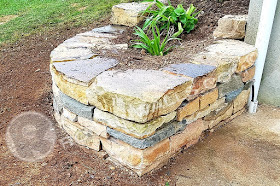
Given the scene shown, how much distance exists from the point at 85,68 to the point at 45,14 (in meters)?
4.46

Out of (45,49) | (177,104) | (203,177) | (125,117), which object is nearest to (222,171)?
(203,177)

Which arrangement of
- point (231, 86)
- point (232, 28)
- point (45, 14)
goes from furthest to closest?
point (45, 14), point (232, 28), point (231, 86)

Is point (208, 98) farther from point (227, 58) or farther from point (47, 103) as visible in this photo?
point (47, 103)

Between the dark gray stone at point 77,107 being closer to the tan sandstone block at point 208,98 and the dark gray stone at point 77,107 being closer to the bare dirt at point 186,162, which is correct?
the bare dirt at point 186,162

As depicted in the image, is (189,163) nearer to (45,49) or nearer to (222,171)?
(222,171)

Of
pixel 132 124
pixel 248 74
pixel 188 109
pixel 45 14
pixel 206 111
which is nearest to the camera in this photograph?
pixel 132 124

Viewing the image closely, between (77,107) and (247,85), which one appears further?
(247,85)

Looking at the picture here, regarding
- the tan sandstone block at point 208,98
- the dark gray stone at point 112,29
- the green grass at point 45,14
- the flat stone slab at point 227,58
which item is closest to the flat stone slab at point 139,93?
the tan sandstone block at point 208,98

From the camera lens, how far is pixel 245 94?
123 inches

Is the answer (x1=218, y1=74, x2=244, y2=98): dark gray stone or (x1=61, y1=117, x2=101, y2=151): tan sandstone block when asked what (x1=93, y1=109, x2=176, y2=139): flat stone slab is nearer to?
(x1=61, y1=117, x2=101, y2=151): tan sandstone block

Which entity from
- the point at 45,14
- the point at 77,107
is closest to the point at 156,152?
the point at 77,107

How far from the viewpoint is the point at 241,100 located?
10.2 ft

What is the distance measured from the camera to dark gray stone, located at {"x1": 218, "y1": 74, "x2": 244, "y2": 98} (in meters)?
2.78

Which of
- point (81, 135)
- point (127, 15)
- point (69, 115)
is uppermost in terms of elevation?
point (127, 15)
